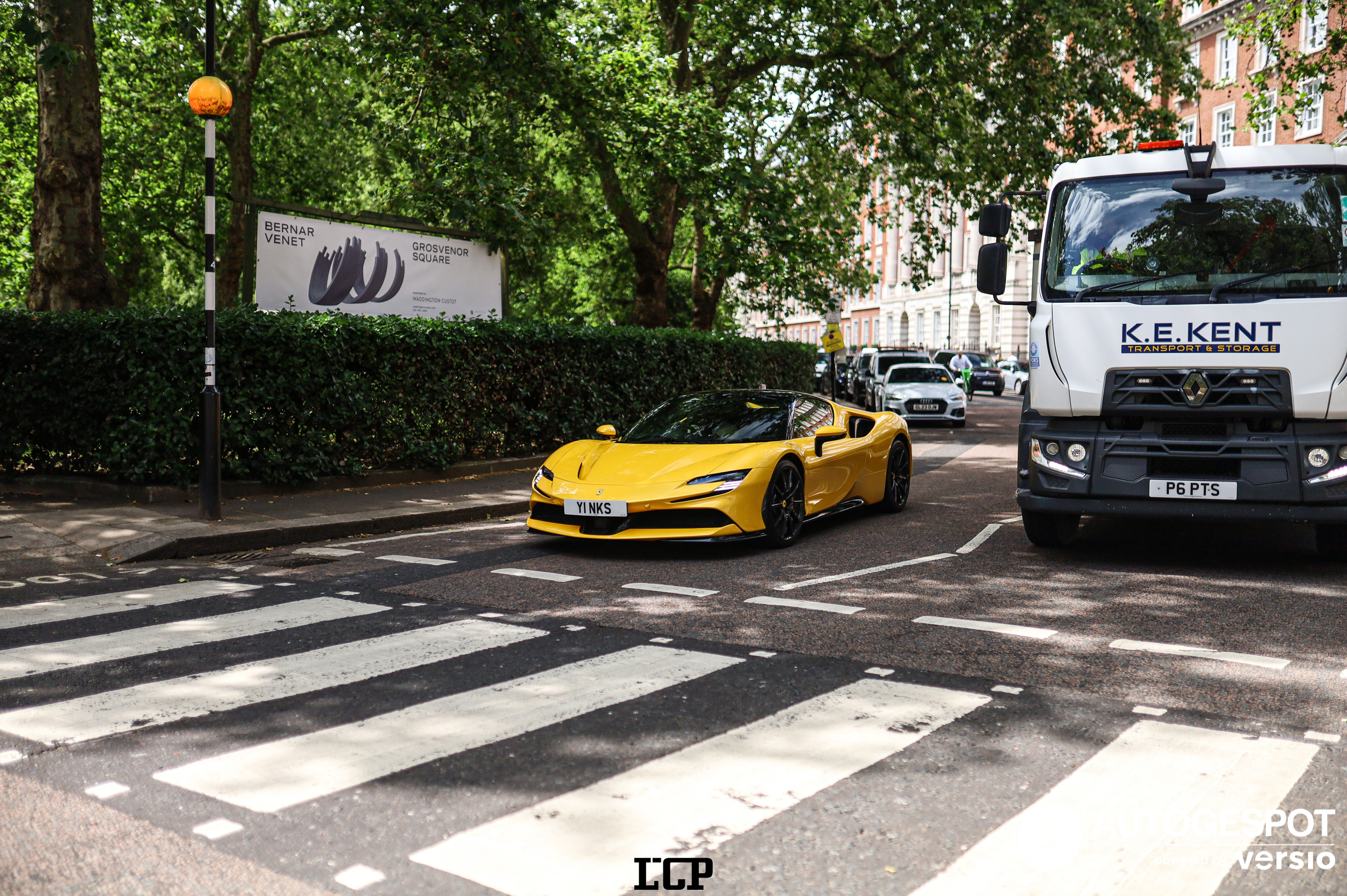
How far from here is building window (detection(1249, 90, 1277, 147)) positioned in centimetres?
2525

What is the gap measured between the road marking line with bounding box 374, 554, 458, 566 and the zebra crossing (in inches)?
113

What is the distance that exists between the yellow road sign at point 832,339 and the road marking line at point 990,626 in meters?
26.2

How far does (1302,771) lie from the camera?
3748 mm

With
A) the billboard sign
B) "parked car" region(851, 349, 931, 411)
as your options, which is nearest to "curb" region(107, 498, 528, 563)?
the billboard sign

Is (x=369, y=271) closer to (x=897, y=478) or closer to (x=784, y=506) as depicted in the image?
(x=897, y=478)

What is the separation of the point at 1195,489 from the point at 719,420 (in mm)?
3849

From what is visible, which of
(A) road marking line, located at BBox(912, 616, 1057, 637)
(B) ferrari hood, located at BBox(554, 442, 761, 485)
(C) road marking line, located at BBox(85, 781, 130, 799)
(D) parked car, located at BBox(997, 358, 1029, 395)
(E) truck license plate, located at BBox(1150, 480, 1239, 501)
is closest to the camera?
(C) road marking line, located at BBox(85, 781, 130, 799)

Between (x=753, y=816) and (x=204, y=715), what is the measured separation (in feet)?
7.65

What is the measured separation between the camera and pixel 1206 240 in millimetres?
7836

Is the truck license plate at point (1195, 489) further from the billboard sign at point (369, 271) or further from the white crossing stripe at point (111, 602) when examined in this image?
the billboard sign at point (369, 271)

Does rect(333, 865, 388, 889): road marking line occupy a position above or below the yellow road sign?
below

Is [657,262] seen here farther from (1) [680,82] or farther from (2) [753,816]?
(2) [753,816]

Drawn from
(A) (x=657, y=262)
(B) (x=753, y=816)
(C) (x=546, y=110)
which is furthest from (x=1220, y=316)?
(A) (x=657, y=262)

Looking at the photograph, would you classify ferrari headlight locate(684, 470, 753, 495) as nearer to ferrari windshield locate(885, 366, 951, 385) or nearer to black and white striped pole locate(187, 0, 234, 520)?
black and white striped pole locate(187, 0, 234, 520)
